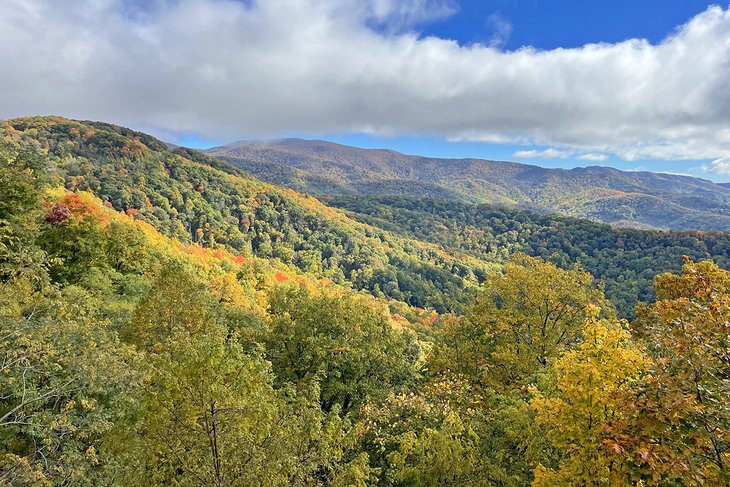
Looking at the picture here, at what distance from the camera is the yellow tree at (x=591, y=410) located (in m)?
10.2

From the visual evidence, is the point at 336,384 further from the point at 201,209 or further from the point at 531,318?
the point at 201,209

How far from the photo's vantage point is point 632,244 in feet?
632

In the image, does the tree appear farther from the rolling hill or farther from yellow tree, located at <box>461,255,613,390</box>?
the rolling hill

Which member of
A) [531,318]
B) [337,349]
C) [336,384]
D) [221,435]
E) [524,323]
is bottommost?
[336,384]

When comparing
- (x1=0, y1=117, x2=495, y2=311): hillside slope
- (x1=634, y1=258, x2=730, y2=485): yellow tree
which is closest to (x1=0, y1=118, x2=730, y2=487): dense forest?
(x1=634, y1=258, x2=730, y2=485): yellow tree

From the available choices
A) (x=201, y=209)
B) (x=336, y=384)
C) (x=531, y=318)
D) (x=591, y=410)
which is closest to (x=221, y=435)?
(x=591, y=410)

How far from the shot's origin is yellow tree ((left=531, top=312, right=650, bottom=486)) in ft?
33.6

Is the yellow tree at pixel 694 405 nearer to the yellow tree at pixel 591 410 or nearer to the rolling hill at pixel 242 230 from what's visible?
the yellow tree at pixel 591 410

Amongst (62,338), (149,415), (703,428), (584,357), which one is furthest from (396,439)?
(62,338)

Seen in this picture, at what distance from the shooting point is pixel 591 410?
37.3ft

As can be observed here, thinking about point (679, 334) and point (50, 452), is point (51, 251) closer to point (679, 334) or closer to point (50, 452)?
point (50, 452)

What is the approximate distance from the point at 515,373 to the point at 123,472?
2162 centimetres

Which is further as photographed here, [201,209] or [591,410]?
[201,209]

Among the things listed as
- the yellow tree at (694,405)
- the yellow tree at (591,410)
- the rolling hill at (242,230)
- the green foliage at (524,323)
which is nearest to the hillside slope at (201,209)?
the rolling hill at (242,230)
